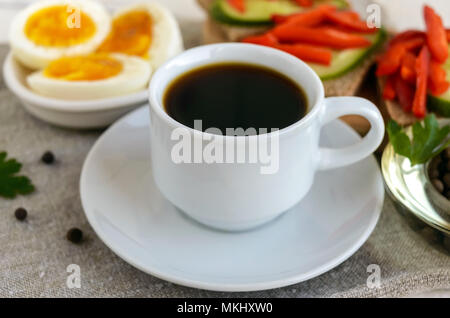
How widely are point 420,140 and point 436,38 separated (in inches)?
22.0

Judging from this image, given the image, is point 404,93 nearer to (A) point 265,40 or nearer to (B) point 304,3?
(A) point 265,40

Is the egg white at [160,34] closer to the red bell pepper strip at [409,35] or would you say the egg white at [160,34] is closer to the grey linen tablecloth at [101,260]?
the grey linen tablecloth at [101,260]

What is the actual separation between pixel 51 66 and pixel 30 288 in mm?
906

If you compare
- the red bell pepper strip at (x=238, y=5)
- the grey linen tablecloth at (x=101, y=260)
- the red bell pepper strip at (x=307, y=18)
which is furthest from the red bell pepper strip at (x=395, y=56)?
the red bell pepper strip at (x=238, y=5)

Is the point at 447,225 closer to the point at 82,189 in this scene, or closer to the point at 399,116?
the point at 399,116

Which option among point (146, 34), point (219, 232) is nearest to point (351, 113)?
point (219, 232)

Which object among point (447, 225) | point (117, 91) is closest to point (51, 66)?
point (117, 91)

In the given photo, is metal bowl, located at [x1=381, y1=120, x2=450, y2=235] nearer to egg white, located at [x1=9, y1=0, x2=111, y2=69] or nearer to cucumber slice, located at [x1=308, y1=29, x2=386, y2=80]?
cucumber slice, located at [x1=308, y1=29, x2=386, y2=80]

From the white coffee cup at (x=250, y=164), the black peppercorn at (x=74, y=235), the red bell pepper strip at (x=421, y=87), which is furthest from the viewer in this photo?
the red bell pepper strip at (x=421, y=87)

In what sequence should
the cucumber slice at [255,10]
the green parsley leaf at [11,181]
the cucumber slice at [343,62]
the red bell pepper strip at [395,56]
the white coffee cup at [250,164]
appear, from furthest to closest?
the cucumber slice at [255,10]
the cucumber slice at [343,62]
the red bell pepper strip at [395,56]
the green parsley leaf at [11,181]
the white coffee cup at [250,164]

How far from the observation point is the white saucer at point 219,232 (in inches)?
56.3

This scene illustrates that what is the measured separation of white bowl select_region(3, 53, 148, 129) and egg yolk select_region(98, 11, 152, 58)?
0.28 m

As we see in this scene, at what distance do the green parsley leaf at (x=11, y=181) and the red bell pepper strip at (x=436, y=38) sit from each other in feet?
4.90

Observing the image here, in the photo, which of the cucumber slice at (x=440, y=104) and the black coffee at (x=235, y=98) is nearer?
the black coffee at (x=235, y=98)
